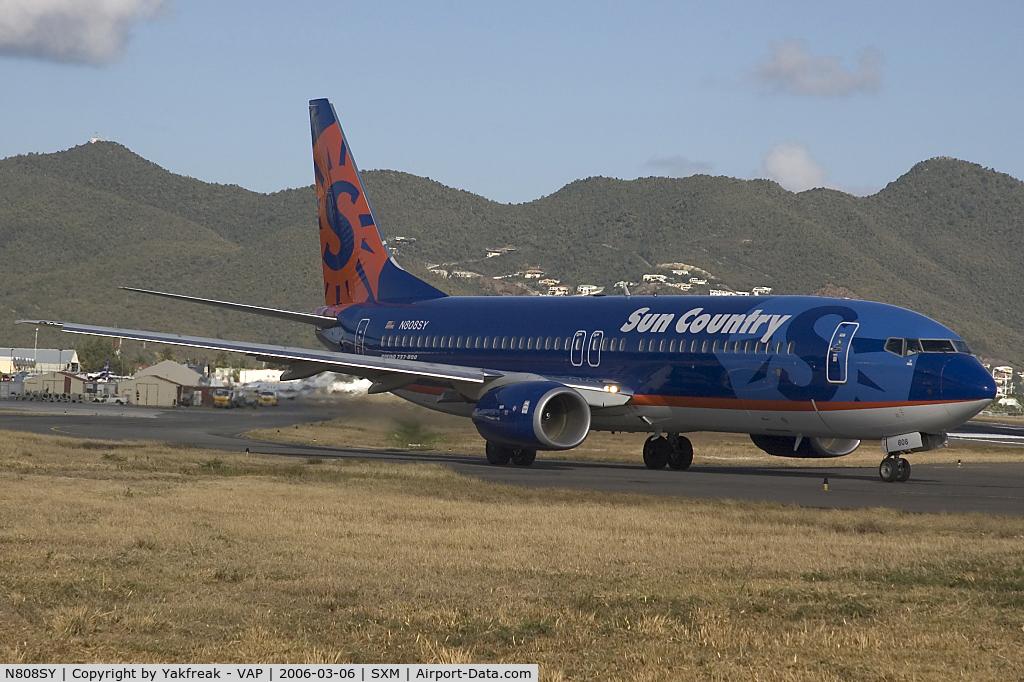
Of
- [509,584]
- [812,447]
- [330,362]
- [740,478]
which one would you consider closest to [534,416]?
[740,478]

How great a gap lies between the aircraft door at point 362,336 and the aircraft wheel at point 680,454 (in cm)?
1015

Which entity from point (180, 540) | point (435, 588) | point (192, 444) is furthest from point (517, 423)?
point (435, 588)

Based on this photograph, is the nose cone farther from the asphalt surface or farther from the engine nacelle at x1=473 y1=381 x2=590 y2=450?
the engine nacelle at x1=473 y1=381 x2=590 y2=450

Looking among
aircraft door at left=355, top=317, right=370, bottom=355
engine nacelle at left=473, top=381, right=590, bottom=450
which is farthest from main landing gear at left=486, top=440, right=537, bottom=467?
aircraft door at left=355, top=317, right=370, bottom=355

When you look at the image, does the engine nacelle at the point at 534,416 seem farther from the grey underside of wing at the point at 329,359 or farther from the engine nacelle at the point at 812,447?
the engine nacelle at the point at 812,447

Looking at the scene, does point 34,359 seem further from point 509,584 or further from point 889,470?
point 509,584

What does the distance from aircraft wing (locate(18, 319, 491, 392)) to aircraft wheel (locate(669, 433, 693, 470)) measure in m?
4.61

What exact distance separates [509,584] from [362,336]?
26495 mm

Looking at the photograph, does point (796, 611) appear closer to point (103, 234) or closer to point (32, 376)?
point (32, 376)

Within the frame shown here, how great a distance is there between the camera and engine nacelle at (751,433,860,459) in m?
30.3

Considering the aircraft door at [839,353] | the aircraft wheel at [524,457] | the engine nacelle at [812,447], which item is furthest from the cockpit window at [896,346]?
the aircraft wheel at [524,457]

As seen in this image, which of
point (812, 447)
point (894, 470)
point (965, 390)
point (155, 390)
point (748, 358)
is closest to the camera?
point (965, 390)

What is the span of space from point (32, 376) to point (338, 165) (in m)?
65.1

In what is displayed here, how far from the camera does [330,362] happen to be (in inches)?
1227
